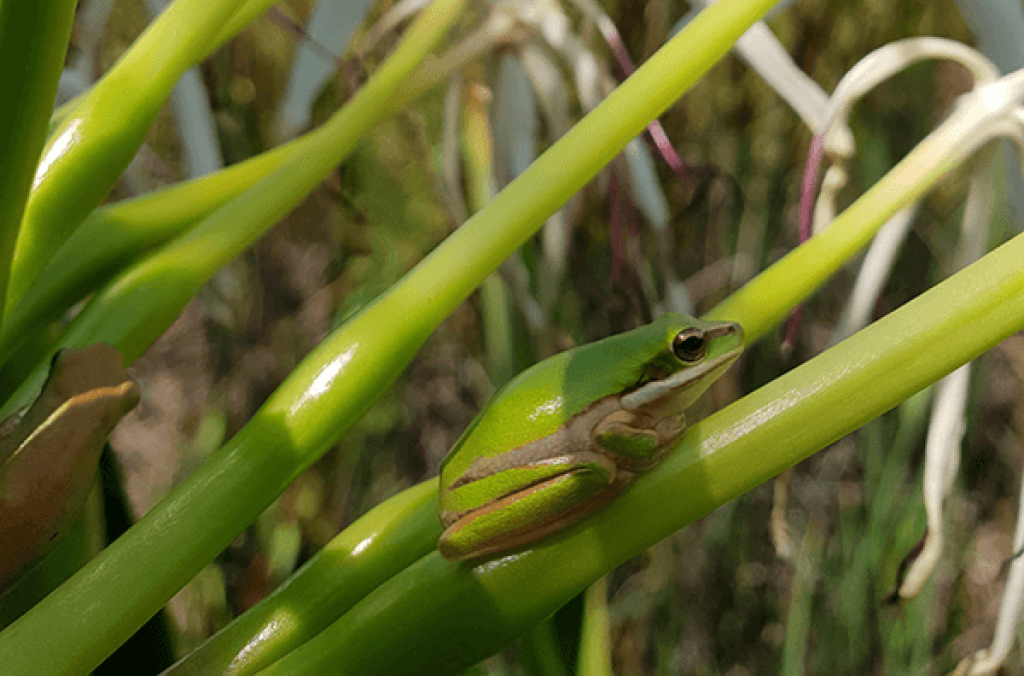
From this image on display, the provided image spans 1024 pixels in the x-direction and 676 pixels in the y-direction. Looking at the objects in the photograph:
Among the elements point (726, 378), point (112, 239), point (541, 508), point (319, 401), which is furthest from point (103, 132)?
point (726, 378)

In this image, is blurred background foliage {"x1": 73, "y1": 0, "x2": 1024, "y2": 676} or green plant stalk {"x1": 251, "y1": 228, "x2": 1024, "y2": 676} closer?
green plant stalk {"x1": 251, "y1": 228, "x2": 1024, "y2": 676}

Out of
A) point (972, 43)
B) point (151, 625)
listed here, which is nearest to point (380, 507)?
point (151, 625)

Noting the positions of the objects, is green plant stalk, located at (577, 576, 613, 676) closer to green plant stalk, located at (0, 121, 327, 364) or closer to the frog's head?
the frog's head

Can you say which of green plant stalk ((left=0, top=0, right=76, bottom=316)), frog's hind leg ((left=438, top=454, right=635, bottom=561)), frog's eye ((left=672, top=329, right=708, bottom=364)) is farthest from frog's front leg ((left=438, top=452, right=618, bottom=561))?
green plant stalk ((left=0, top=0, right=76, bottom=316))

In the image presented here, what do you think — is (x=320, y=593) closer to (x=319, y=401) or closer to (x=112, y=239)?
(x=319, y=401)

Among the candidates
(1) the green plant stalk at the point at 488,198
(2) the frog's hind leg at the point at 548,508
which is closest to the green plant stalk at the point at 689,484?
(2) the frog's hind leg at the point at 548,508
